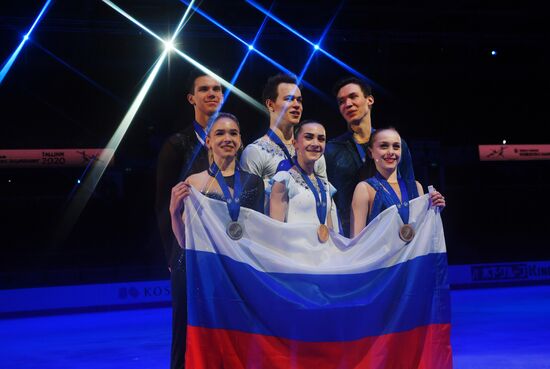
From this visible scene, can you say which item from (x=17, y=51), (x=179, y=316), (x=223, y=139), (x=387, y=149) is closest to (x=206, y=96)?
(x=223, y=139)

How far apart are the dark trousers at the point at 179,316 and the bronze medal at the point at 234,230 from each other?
296 millimetres

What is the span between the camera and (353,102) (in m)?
4.11

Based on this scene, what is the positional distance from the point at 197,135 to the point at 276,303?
101 cm

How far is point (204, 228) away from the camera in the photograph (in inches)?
139

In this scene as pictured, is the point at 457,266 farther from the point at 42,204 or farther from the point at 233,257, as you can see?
the point at 233,257

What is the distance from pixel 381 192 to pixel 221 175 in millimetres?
934

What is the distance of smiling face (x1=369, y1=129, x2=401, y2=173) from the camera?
12.7 ft

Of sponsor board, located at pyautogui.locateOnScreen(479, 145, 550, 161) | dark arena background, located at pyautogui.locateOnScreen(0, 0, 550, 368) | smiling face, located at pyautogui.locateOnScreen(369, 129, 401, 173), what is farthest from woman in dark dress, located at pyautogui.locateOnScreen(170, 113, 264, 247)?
sponsor board, located at pyautogui.locateOnScreen(479, 145, 550, 161)

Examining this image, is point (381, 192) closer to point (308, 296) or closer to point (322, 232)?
point (322, 232)

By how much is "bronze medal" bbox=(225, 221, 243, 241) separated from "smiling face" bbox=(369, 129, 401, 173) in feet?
3.02

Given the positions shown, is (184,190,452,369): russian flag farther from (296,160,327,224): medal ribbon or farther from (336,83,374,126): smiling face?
(336,83,374,126): smiling face

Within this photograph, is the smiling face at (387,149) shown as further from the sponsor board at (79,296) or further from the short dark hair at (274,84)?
the sponsor board at (79,296)

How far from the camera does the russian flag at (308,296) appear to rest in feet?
11.4

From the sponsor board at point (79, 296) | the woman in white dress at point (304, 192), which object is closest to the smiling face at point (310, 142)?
the woman in white dress at point (304, 192)
